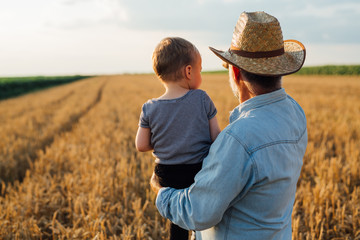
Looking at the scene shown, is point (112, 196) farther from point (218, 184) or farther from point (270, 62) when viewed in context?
point (270, 62)

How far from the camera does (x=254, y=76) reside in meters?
1.28

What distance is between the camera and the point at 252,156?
3.71ft

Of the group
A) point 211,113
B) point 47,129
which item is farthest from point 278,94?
point 47,129

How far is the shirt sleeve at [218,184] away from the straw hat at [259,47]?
38 centimetres

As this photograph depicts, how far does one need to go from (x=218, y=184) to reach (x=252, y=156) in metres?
0.18

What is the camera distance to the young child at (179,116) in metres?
1.65

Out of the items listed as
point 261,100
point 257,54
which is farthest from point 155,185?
point 257,54

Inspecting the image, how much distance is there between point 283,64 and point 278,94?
0.15 m

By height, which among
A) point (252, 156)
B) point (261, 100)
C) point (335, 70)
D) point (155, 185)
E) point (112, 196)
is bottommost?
point (112, 196)

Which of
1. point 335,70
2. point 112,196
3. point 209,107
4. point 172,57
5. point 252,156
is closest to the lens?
point 252,156

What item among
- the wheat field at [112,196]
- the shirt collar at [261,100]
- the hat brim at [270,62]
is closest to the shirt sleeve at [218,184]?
the shirt collar at [261,100]

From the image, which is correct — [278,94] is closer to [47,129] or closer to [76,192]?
[76,192]

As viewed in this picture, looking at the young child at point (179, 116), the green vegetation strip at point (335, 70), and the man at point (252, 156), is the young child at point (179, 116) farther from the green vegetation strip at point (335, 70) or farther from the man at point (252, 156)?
the green vegetation strip at point (335, 70)

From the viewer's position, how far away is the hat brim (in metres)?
1.25
